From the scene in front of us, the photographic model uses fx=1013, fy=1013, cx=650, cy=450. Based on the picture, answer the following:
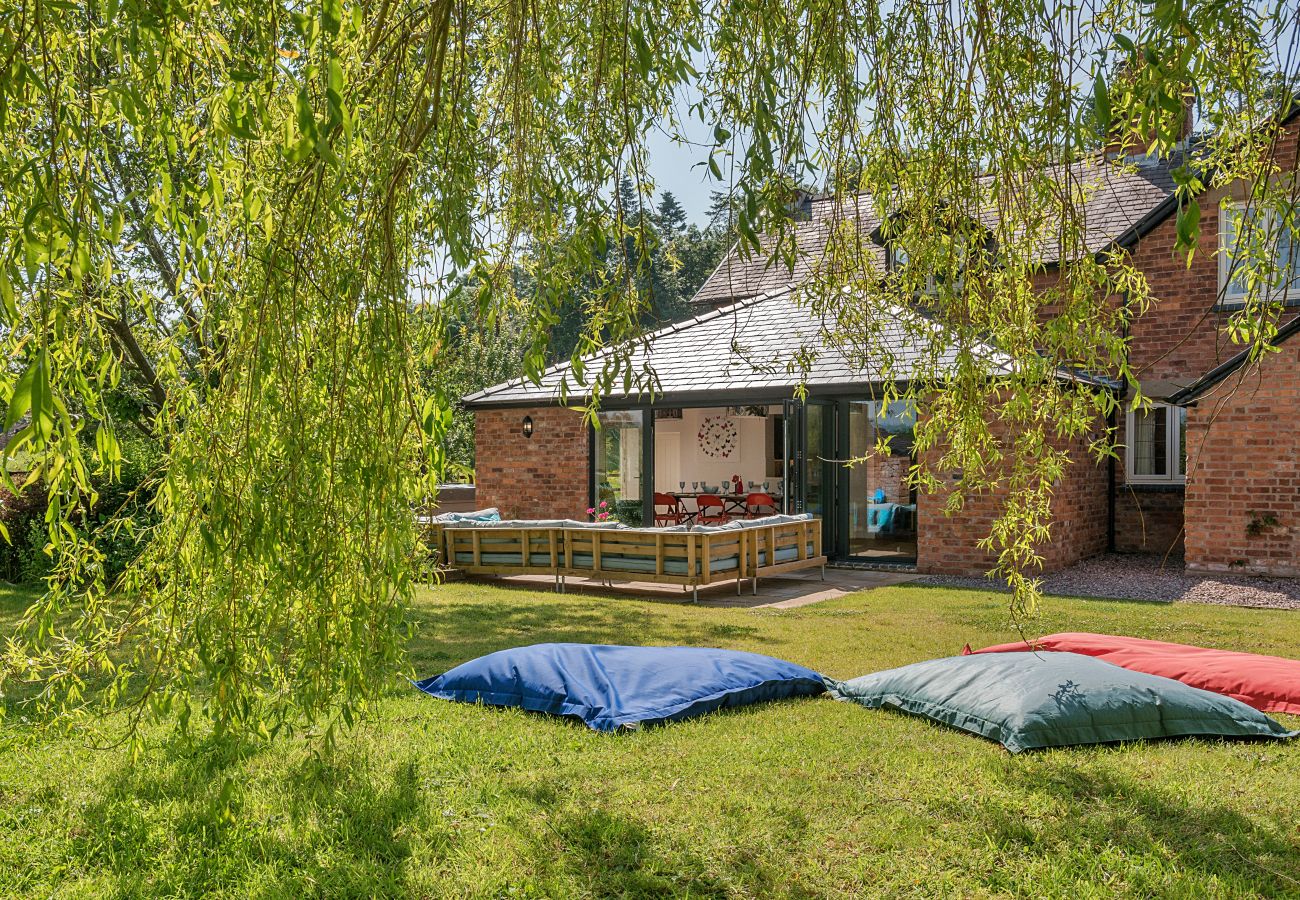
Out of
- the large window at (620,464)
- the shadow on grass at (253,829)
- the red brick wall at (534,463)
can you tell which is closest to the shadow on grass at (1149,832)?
the shadow on grass at (253,829)

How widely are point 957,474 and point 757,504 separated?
14.5ft

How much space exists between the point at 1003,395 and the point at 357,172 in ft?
33.0

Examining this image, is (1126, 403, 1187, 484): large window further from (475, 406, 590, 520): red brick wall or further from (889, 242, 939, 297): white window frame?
(889, 242, 939, 297): white window frame

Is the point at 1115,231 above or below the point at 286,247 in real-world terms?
above

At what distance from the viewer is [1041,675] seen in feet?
16.2

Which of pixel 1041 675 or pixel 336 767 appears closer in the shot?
pixel 336 767

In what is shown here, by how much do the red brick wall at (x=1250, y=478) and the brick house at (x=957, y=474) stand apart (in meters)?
0.01

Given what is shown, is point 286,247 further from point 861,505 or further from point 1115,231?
point 1115,231

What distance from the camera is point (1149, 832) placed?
359cm

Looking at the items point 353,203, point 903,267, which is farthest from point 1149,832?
point 353,203

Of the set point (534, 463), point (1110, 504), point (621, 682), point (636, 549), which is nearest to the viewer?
point (621, 682)

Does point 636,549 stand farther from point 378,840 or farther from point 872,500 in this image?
point 378,840

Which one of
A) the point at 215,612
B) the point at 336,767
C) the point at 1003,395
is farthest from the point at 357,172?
the point at 1003,395

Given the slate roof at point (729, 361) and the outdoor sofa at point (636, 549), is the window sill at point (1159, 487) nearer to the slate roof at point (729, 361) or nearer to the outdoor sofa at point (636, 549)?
the slate roof at point (729, 361)
